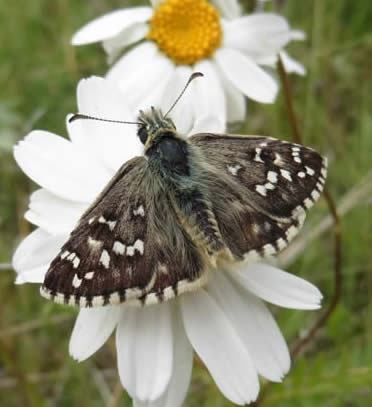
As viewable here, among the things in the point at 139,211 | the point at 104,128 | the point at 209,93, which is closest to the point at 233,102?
the point at 209,93

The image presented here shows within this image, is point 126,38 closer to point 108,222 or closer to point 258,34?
point 258,34

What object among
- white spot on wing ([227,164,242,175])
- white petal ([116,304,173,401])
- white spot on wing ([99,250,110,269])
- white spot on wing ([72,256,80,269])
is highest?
white spot on wing ([227,164,242,175])

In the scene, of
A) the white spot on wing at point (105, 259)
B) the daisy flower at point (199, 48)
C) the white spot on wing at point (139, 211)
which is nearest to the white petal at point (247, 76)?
the daisy flower at point (199, 48)

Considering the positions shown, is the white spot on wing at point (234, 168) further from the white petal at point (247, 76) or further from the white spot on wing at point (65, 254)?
the white petal at point (247, 76)

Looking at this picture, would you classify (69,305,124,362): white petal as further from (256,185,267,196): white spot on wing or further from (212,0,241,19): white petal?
(212,0,241,19): white petal

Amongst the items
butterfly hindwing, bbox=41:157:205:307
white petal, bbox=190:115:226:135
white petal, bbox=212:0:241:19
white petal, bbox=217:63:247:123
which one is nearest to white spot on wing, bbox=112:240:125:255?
butterfly hindwing, bbox=41:157:205:307

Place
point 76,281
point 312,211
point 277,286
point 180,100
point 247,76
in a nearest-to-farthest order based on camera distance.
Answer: point 76,281
point 277,286
point 180,100
point 247,76
point 312,211
